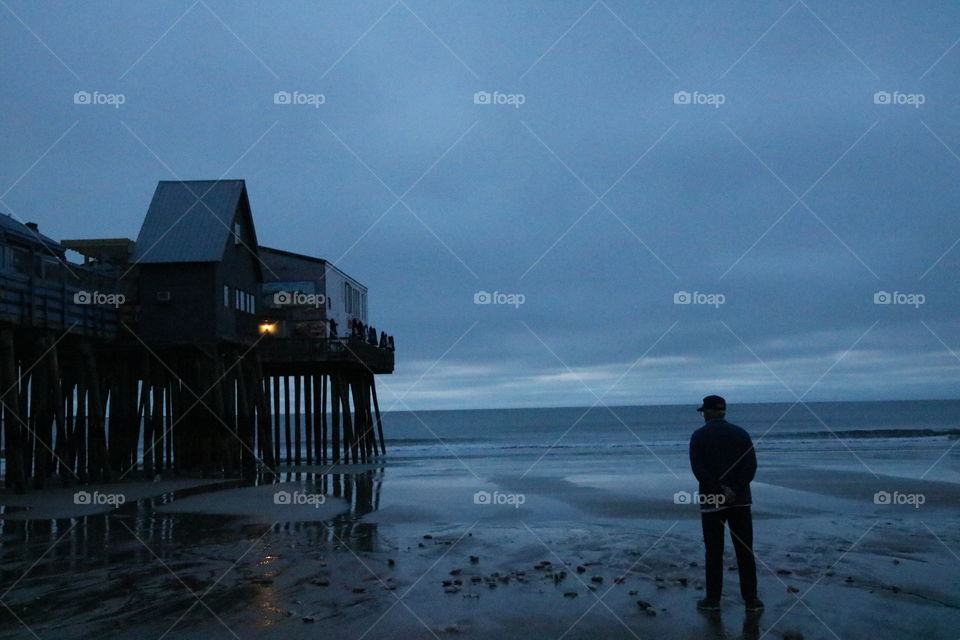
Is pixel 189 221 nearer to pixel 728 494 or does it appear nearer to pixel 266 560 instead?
pixel 266 560

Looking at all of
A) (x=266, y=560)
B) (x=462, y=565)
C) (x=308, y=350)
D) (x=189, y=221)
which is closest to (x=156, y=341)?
(x=189, y=221)

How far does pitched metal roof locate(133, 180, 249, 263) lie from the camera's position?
2944 cm

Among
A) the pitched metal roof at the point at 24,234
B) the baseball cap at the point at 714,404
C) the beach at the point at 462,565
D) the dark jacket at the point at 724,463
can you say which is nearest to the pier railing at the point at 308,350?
the pitched metal roof at the point at 24,234

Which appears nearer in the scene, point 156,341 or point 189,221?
point 156,341

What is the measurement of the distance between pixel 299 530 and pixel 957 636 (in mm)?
10700

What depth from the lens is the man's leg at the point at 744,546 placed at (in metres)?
8.52

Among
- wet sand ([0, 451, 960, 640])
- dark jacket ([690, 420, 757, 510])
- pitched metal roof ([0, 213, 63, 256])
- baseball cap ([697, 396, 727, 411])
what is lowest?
wet sand ([0, 451, 960, 640])

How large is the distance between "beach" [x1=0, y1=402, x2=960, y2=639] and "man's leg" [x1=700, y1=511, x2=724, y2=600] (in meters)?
0.24

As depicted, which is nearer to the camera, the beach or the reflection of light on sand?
the beach

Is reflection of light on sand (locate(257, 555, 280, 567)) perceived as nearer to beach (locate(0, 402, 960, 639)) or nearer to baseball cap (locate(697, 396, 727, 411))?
beach (locate(0, 402, 960, 639))

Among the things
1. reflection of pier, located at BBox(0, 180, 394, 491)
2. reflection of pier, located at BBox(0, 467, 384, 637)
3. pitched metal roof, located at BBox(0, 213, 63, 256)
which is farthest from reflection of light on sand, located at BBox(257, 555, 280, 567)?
pitched metal roof, located at BBox(0, 213, 63, 256)

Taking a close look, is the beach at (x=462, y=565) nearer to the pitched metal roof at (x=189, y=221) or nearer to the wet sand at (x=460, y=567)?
the wet sand at (x=460, y=567)

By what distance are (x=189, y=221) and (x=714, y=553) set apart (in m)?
26.1

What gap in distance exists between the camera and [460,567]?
1141 cm
